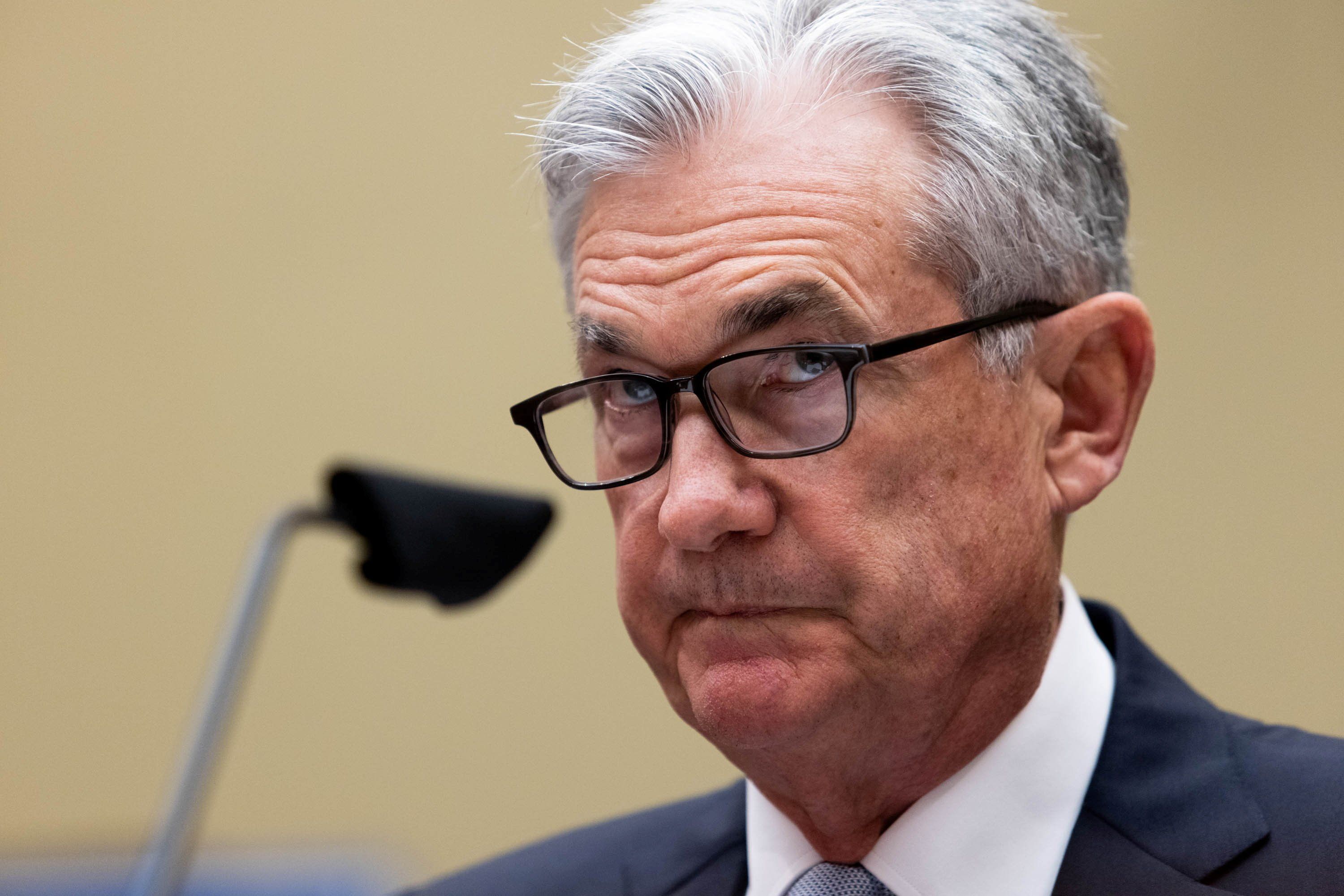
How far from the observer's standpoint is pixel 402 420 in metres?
2.89

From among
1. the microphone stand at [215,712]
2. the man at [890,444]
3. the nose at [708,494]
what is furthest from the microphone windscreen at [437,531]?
the nose at [708,494]

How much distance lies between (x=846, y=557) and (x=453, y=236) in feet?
6.65

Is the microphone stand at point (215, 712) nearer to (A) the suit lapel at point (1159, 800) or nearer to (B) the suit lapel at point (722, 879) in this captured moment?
(B) the suit lapel at point (722, 879)

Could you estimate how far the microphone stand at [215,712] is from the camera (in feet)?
5.46

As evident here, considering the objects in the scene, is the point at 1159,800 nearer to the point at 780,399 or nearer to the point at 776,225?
the point at 780,399

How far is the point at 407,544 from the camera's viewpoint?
62.1 inches

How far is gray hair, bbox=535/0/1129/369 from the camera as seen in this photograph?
1152 millimetres

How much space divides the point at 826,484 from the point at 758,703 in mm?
201

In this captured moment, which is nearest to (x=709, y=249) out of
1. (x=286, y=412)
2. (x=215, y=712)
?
(x=215, y=712)

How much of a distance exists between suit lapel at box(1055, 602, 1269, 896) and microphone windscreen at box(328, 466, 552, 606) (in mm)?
749

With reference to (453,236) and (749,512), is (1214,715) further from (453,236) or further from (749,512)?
(453,236)

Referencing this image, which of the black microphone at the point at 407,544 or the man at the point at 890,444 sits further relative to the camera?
the black microphone at the point at 407,544

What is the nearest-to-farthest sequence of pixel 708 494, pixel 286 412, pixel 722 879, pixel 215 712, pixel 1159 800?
pixel 708 494 → pixel 1159 800 → pixel 722 879 → pixel 215 712 → pixel 286 412

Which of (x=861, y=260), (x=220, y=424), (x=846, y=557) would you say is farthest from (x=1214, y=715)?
(x=220, y=424)
